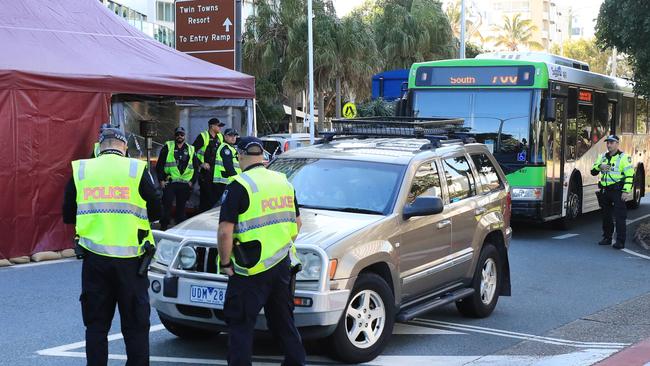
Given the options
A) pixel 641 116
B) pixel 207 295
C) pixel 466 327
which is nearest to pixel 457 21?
pixel 641 116

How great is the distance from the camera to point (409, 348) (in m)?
7.33

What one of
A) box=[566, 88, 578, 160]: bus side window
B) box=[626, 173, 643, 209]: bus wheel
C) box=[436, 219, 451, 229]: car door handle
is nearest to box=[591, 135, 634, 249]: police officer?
box=[566, 88, 578, 160]: bus side window

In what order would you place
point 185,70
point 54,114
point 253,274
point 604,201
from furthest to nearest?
point 604,201 → point 185,70 → point 54,114 → point 253,274

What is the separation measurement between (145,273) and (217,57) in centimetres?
1216

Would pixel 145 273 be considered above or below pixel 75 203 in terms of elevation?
below

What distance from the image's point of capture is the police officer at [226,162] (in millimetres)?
13555

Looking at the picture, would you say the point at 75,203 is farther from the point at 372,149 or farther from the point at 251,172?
the point at 372,149

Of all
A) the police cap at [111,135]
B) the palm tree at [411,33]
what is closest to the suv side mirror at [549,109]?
the police cap at [111,135]

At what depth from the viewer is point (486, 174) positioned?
29.1 ft

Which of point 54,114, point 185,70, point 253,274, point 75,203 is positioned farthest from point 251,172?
point 185,70

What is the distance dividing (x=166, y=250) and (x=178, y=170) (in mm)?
7411

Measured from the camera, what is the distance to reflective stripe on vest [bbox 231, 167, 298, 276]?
18.0 ft

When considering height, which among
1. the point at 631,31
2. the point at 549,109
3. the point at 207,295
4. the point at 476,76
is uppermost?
the point at 631,31

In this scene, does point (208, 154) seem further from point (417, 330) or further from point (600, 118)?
point (600, 118)
